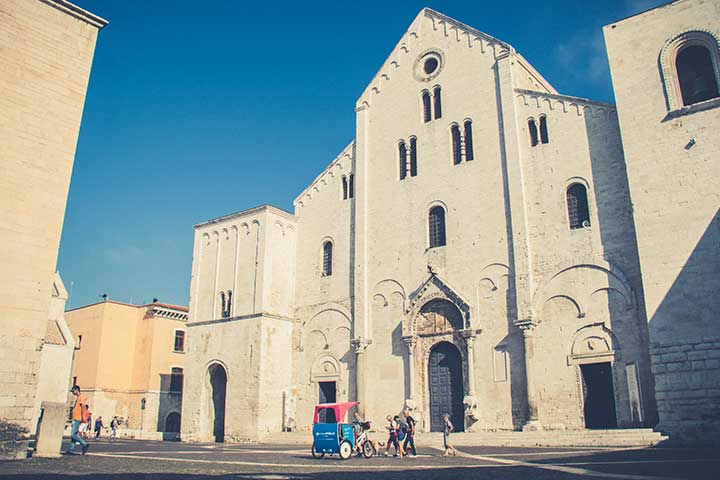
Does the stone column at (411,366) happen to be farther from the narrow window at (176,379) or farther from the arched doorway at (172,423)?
the narrow window at (176,379)

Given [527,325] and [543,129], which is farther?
[543,129]

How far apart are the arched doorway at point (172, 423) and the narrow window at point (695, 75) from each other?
3423 centimetres

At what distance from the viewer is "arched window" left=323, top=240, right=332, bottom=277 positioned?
2800 centimetres

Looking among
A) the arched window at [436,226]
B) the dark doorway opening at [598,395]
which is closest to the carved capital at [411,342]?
the arched window at [436,226]

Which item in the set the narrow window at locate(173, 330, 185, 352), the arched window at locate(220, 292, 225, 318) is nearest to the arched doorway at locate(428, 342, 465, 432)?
the arched window at locate(220, 292, 225, 318)

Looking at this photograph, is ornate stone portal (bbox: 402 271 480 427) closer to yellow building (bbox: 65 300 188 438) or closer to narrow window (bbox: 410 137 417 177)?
narrow window (bbox: 410 137 417 177)

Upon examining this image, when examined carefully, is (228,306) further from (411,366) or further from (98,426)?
(98,426)

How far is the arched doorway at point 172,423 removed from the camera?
3812cm

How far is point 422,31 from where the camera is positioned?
88.9 feet

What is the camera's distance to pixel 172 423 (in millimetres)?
38688

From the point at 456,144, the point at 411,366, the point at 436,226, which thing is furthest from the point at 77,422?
the point at 456,144

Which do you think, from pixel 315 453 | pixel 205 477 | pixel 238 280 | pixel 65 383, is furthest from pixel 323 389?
pixel 205 477

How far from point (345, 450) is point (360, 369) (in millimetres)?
8973

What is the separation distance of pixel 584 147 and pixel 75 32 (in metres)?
17.0
